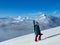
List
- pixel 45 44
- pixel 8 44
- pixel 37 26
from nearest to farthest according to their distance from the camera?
pixel 45 44
pixel 37 26
pixel 8 44

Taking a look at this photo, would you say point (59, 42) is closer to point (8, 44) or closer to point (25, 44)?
point (25, 44)

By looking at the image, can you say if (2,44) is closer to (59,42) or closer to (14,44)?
(14,44)

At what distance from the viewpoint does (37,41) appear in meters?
18.0

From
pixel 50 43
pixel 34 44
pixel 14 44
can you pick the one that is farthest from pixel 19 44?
pixel 50 43

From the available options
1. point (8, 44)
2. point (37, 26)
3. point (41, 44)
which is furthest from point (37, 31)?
point (8, 44)

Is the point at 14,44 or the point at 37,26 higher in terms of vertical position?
the point at 37,26

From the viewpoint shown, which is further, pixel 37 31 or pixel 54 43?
pixel 37 31

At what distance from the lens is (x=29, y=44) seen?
1728 centimetres

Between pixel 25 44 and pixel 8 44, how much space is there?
74.6 inches

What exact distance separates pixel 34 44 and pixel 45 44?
1063 millimetres

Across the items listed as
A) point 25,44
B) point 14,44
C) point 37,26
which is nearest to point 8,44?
point 14,44

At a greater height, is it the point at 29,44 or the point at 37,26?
the point at 37,26

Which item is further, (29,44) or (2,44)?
(2,44)

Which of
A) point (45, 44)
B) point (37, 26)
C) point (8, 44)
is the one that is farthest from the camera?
point (8, 44)
